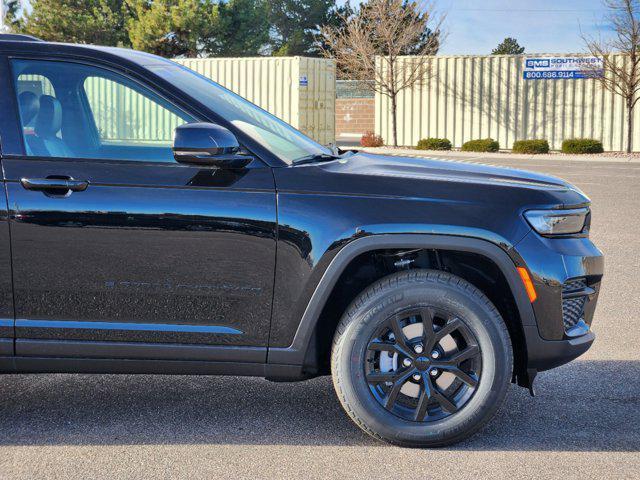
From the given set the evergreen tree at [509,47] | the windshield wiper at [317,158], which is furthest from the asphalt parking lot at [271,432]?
the evergreen tree at [509,47]

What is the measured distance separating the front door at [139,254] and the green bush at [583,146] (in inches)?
1138

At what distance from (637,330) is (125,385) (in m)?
3.55

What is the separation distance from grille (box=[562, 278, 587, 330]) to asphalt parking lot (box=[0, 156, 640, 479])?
1.86ft

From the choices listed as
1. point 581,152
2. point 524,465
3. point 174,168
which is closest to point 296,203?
point 174,168

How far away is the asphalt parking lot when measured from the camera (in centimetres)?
395

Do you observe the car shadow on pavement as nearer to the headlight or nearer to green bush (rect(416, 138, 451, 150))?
the headlight

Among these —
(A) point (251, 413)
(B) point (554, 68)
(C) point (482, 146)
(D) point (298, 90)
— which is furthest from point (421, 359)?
(B) point (554, 68)

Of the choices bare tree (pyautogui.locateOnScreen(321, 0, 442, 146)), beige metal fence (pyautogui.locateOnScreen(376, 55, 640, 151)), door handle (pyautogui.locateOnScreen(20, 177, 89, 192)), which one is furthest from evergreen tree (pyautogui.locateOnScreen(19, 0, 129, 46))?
door handle (pyautogui.locateOnScreen(20, 177, 89, 192))

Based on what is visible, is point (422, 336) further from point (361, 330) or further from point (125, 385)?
point (125, 385)

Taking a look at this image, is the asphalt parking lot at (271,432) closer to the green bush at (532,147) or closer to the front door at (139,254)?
the front door at (139,254)

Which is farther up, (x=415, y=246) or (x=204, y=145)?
(x=204, y=145)

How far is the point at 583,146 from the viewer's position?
31469 mm

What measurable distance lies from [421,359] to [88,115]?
6.60ft

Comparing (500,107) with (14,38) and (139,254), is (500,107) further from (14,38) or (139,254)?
(139,254)
